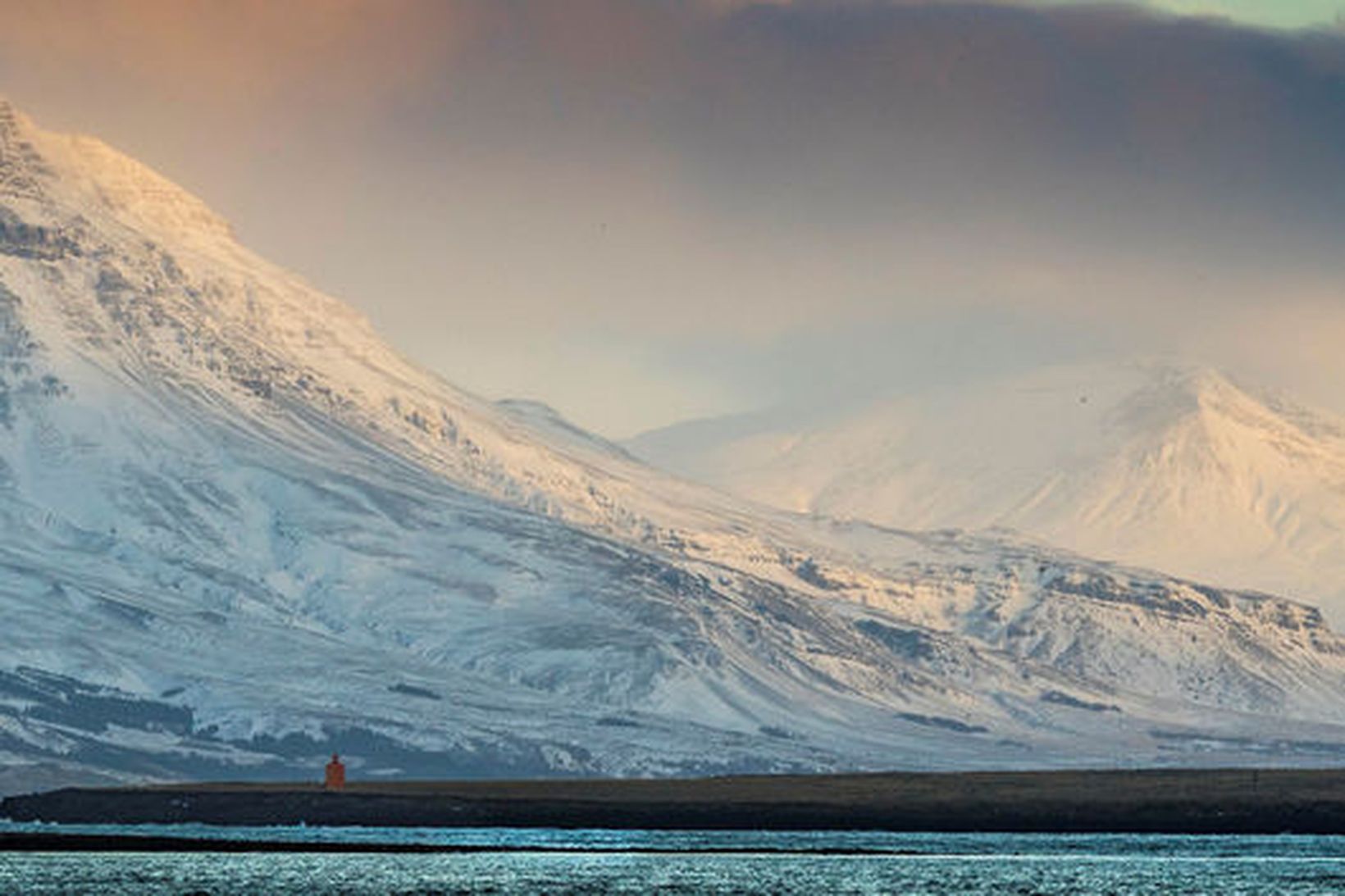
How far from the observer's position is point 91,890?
18800cm

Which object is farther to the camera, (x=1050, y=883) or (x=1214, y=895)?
(x=1050, y=883)

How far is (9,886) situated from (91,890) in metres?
5.97

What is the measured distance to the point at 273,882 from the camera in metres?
199

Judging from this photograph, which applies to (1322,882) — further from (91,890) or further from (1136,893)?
(91,890)

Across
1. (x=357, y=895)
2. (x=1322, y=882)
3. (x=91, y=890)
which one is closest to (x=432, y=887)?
(x=357, y=895)

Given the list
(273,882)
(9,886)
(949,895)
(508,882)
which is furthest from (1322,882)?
(9,886)

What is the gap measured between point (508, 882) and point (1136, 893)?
37.4 m

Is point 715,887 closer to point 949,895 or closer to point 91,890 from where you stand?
point 949,895

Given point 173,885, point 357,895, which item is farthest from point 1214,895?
point 173,885

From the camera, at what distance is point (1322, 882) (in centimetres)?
19525

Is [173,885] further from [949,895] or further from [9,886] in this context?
[949,895]

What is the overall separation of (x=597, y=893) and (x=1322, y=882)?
42612mm

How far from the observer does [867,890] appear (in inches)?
7633

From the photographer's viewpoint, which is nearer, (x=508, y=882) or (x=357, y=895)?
(x=357, y=895)
